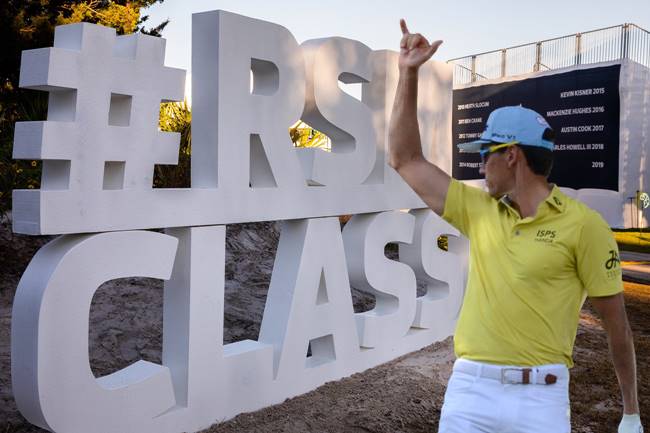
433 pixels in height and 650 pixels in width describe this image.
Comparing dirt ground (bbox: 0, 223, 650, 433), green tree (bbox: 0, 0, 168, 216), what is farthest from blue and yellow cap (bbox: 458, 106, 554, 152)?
green tree (bbox: 0, 0, 168, 216)

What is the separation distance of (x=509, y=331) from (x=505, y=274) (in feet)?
0.67

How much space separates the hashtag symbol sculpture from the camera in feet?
12.6

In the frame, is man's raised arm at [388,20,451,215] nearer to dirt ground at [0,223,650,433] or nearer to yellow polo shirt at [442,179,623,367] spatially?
yellow polo shirt at [442,179,623,367]

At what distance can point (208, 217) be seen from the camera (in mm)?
4711

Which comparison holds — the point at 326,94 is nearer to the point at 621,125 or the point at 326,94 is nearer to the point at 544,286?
the point at 544,286

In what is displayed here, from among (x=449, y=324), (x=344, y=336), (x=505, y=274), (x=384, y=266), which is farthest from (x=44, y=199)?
(x=449, y=324)

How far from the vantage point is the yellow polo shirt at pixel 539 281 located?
8.36 feet

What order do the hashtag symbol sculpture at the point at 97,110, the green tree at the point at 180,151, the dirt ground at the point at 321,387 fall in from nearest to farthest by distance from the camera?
the hashtag symbol sculpture at the point at 97,110 < the dirt ground at the point at 321,387 < the green tree at the point at 180,151

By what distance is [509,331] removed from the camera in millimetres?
2604

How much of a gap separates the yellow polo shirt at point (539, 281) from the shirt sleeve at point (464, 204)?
12 centimetres

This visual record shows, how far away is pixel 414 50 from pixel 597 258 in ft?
3.44

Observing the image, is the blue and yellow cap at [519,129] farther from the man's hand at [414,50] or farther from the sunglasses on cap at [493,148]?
the man's hand at [414,50]

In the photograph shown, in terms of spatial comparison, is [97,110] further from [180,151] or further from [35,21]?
[35,21]

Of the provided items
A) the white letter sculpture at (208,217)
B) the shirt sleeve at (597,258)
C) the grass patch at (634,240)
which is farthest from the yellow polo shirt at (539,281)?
the grass patch at (634,240)
